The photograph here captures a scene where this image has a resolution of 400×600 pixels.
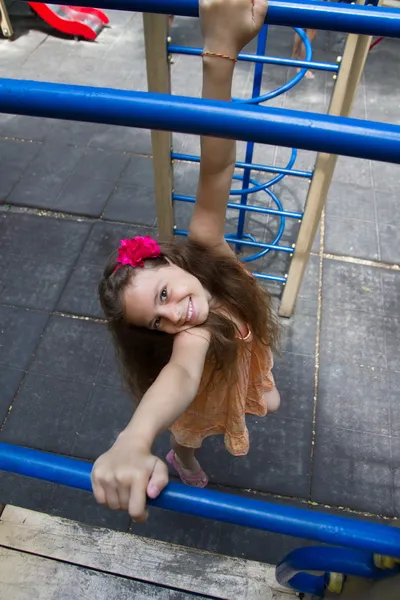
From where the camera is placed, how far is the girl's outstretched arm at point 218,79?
115cm

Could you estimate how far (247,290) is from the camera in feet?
4.85

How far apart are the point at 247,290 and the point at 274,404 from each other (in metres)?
0.70

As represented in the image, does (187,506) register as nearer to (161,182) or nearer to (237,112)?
(237,112)

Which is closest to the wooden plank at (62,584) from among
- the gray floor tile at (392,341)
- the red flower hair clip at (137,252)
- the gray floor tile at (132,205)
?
the red flower hair clip at (137,252)

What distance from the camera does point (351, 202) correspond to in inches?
132

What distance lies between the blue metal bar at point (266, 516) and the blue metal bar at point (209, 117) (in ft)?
2.25

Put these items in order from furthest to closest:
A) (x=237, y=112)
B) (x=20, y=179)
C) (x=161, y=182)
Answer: (x=20, y=179)
(x=161, y=182)
(x=237, y=112)

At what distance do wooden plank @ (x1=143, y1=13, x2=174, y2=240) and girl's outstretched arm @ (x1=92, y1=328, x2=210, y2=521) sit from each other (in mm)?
775

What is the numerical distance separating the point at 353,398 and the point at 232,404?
100 centimetres

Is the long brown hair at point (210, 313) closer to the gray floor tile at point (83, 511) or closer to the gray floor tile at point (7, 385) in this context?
the gray floor tile at point (83, 511)

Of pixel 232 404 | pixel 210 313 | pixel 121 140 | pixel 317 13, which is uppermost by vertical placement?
pixel 317 13

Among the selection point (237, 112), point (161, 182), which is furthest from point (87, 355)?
point (237, 112)

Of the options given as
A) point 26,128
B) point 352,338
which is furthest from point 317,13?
point 26,128

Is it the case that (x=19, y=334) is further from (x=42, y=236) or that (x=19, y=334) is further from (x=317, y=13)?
(x=317, y=13)
